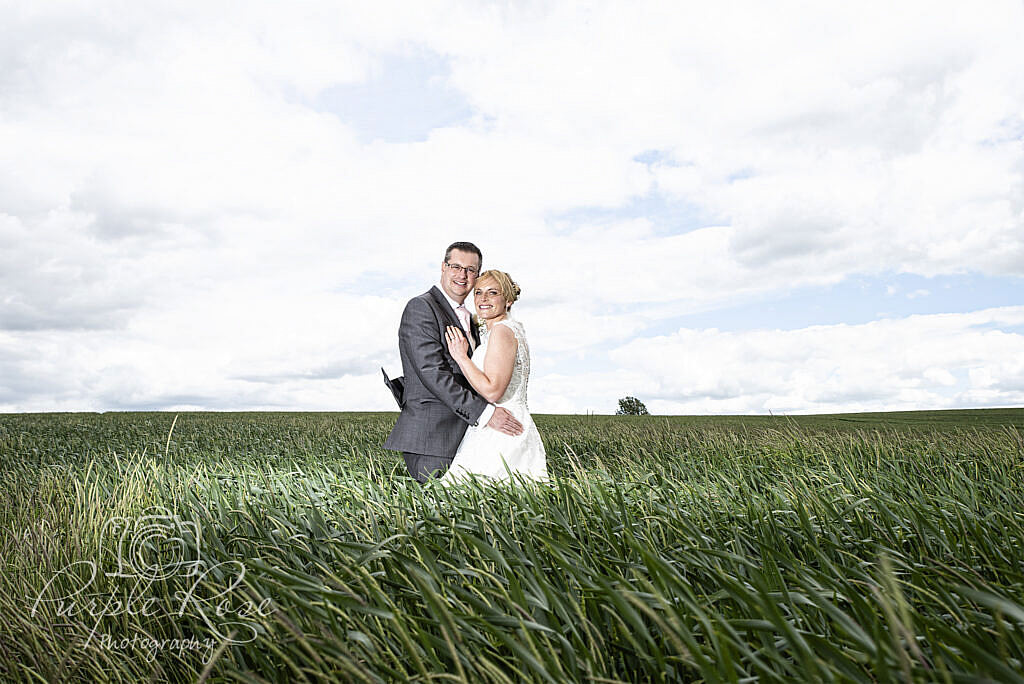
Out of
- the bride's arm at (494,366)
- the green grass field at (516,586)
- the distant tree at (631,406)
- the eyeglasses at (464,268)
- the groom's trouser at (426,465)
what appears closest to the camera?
the green grass field at (516,586)

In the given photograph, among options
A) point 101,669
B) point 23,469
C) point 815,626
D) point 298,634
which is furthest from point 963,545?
point 23,469

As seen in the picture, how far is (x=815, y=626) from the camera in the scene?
2156 millimetres

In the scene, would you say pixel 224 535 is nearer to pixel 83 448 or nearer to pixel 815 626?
pixel 815 626

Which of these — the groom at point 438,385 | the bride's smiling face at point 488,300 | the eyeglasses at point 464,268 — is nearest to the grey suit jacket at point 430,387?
the groom at point 438,385

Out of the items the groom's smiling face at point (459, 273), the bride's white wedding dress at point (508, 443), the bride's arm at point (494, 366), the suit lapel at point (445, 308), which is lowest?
the bride's white wedding dress at point (508, 443)

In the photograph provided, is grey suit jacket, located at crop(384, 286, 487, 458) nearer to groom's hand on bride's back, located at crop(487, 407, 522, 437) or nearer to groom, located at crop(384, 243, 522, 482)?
groom, located at crop(384, 243, 522, 482)

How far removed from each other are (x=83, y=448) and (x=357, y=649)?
32.6ft

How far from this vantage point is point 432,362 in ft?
15.9

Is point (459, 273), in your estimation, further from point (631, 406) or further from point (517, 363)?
point (631, 406)

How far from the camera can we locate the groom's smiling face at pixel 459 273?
5164mm

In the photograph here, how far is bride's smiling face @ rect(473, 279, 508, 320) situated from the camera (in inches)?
185

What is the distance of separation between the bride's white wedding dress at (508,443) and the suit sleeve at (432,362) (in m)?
0.17

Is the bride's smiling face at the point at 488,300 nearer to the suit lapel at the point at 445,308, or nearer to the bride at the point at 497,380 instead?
the bride at the point at 497,380

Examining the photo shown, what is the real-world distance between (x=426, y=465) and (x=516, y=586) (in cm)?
292
